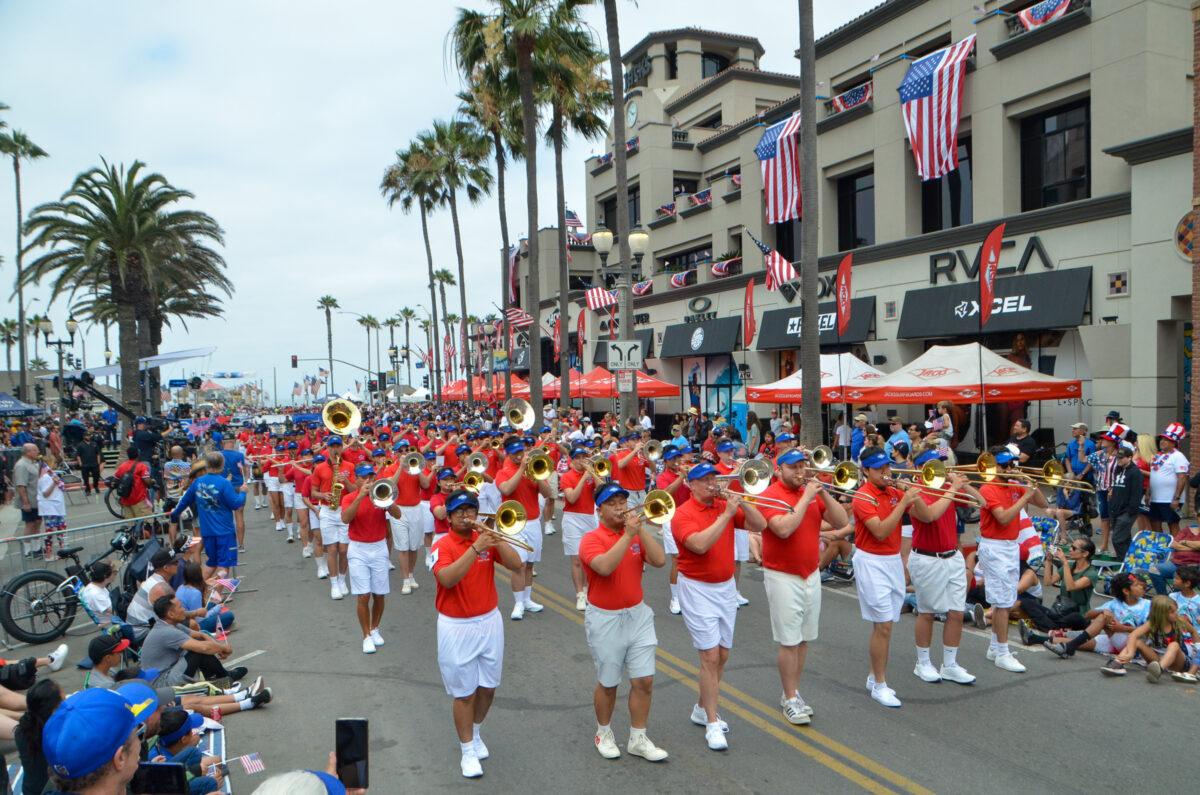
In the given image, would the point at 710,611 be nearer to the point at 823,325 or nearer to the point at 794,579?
the point at 794,579

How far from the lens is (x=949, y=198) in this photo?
21.3 m

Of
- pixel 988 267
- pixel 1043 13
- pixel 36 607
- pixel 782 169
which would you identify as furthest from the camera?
pixel 782 169

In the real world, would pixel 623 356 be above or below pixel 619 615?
above

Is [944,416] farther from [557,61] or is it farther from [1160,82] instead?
[557,61]

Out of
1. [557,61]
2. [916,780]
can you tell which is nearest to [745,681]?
[916,780]

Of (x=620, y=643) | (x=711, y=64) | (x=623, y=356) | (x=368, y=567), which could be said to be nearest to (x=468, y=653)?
(x=620, y=643)

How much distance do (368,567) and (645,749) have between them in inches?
157

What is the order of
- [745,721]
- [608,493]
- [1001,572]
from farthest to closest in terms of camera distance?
[1001,572] < [745,721] < [608,493]

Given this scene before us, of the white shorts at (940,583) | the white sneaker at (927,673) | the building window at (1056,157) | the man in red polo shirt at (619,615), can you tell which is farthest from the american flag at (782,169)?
the man in red polo shirt at (619,615)

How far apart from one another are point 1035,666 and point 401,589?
7.96 metres

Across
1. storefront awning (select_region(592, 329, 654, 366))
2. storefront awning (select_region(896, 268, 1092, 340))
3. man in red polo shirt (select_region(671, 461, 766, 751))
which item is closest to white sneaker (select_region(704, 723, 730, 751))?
man in red polo shirt (select_region(671, 461, 766, 751))

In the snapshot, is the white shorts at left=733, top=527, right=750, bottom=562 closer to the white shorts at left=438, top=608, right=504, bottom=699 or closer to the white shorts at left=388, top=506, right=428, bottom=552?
the white shorts at left=388, top=506, right=428, bottom=552

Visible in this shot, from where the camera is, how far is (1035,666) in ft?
23.9

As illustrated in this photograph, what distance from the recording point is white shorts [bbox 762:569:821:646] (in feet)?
19.4
